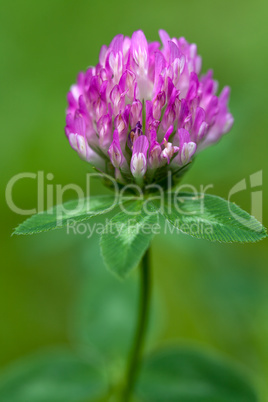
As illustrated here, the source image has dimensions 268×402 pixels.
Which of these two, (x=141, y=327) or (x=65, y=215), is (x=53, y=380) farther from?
(x=65, y=215)

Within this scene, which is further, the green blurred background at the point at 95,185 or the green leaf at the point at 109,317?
the green blurred background at the point at 95,185

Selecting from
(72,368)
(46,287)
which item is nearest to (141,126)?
(72,368)

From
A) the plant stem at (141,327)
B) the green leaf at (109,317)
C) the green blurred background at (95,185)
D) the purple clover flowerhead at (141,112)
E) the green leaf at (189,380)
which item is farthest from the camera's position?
the green blurred background at (95,185)

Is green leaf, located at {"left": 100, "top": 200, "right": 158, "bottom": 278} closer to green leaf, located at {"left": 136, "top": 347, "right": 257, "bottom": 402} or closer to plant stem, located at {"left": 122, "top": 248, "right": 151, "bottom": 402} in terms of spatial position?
plant stem, located at {"left": 122, "top": 248, "right": 151, "bottom": 402}

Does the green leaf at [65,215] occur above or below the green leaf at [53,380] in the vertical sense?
above

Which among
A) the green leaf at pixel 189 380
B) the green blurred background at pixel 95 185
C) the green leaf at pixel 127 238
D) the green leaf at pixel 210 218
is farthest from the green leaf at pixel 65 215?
the green blurred background at pixel 95 185

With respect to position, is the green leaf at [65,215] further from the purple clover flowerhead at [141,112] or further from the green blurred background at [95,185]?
the green blurred background at [95,185]

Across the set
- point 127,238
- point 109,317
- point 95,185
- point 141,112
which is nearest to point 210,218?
point 127,238
